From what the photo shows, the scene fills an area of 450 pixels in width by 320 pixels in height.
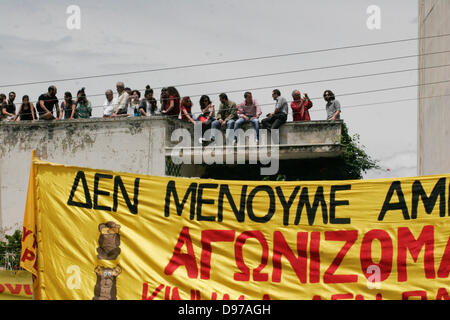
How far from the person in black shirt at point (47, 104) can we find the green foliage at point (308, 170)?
14.9 feet

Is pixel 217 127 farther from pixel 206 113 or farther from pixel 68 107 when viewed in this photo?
pixel 68 107

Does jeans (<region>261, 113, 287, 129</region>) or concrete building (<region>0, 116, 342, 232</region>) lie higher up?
jeans (<region>261, 113, 287, 129</region>)

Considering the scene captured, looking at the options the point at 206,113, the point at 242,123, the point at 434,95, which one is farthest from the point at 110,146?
the point at 434,95

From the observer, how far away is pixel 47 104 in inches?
781

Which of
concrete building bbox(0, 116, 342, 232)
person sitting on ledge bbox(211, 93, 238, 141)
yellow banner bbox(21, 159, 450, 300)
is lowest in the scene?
yellow banner bbox(21, 159, 450, 300)

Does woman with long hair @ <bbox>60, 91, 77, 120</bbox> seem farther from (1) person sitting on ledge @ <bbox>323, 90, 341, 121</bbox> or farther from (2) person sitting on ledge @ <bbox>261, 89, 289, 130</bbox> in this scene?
(1) person sitting on ledge @ <bbox>323, 90, 341, 121</bbox>

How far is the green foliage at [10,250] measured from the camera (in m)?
19.1

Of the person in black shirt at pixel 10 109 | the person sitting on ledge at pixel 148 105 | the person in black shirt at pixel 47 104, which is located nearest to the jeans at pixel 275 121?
the person sitting on ledge at pixel 148 105

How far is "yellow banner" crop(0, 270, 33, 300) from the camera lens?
1352cm

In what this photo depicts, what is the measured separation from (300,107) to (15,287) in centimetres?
817

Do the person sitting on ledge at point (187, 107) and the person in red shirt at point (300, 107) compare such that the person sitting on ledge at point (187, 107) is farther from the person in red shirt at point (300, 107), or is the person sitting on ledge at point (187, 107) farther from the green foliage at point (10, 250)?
the green foliage at point (10, 250)

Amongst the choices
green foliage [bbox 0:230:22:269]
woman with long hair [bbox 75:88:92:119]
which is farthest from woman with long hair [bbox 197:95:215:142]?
green foliage [bbox 0:230:22:269]

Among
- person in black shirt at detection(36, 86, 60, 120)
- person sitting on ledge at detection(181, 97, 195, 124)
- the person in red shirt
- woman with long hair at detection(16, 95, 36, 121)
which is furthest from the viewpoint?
woman with long hair at detection(16, 95, 36, 121)

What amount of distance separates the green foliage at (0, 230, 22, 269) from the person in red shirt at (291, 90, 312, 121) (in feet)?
27.0
